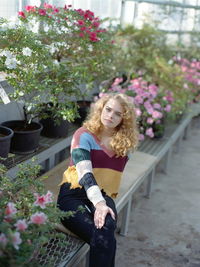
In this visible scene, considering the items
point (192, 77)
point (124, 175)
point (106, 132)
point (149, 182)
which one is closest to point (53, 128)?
point (124, 175)

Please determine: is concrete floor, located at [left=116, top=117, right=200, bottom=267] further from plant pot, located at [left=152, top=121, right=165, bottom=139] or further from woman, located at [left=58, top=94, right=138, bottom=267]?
woman, located at [left=58, top=94, right=138, bottom=267]

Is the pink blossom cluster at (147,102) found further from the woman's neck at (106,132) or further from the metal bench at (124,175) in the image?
the woman's neck at (106,132)

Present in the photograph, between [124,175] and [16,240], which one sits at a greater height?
[16,240]

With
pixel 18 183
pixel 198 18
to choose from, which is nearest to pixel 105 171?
pixel 18 183

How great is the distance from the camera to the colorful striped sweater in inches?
89.7

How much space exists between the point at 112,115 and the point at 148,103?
5.90 feet

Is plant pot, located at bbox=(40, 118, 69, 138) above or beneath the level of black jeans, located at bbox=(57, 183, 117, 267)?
above

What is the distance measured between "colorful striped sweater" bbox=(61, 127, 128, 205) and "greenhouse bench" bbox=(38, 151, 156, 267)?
28 centimetres

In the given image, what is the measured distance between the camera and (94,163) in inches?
94.0

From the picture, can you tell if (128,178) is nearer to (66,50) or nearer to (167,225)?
(167,225)

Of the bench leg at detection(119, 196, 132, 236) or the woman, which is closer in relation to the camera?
the woman

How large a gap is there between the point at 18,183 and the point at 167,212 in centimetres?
205

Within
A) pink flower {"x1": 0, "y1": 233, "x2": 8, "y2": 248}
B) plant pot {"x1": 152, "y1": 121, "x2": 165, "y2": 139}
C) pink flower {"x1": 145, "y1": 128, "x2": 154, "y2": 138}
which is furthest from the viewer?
plant pot {"x1": 152, "y1": 121, "x2": 165, "y2": 139}

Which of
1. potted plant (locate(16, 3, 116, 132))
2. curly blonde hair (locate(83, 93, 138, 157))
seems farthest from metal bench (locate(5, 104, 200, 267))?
curly blonde hair (locate(83, 93, 138, 157))
